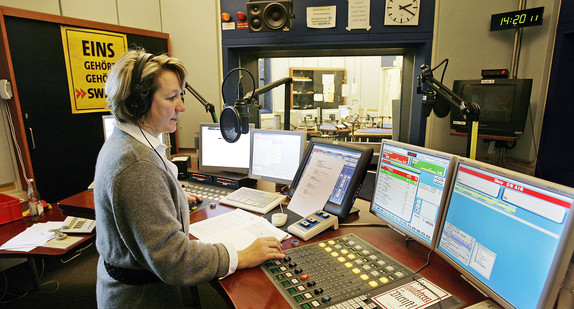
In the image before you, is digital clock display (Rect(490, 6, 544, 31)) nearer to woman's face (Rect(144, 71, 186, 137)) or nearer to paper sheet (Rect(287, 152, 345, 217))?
paper sheet (Rect(287, 152, 345, 217))

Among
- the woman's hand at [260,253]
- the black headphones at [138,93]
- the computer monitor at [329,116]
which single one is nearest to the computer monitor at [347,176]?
the woman's hand at [260,253]

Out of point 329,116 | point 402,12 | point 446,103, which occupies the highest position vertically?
point 402,12

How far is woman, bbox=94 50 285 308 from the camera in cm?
85

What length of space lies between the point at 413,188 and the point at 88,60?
2.70 m

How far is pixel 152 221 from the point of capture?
2.77 feet

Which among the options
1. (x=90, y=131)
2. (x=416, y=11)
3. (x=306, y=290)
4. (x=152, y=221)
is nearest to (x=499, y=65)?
(x=416, y=11)

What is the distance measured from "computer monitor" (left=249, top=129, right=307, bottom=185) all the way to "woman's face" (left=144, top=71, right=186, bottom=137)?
0.81m

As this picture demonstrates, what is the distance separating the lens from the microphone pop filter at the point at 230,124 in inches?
61.0

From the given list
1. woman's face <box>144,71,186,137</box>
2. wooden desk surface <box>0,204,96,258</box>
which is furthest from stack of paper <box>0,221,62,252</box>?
woman's face <box>144,71,186,137</box>

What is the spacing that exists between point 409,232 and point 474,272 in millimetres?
271

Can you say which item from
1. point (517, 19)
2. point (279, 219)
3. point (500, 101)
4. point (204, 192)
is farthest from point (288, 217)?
point (517, 19)

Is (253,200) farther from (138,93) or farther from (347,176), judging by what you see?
(138,93)

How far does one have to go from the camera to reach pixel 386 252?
1.14 m

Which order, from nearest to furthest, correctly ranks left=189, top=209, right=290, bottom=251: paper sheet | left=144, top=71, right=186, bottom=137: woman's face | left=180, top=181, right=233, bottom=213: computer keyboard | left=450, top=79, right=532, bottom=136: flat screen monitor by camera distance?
1. left=144, top=71, right=186, bottom=137: woman's face
2. left=189, top=209, right=290, bottom=251: paper sheet
3. left=180, top=181, right=233, bottom=213: computer keyboard
4. left=450, top=79, right=532, bottom=136: flat screen monitor
